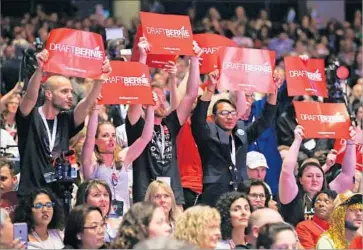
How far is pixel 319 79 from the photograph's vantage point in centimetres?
1155

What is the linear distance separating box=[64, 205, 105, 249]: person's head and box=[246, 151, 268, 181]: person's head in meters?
2.88

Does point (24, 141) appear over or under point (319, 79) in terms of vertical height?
under

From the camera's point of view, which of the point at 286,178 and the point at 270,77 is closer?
the point at 286,178

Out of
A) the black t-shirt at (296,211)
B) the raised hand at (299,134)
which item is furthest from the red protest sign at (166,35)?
the black t-shirt at (296,211)

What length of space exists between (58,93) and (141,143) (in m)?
0.75

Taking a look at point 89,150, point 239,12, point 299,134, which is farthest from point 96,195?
point 239,12

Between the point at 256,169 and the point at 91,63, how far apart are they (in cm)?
189

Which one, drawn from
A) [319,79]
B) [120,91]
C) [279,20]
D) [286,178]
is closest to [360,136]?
[319,79]

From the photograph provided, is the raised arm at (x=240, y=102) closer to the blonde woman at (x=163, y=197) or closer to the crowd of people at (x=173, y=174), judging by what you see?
the crowd of people at (x=173, y=174)

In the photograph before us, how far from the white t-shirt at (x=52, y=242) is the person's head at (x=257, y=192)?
5.11 feet

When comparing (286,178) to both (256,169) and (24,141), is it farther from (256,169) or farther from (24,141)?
(24,141)

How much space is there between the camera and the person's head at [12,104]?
11.9 meters

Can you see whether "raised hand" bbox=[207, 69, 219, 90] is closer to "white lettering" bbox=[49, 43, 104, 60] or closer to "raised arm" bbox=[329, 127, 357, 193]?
"white lettering" bbox=[49, 43, 104, 60]

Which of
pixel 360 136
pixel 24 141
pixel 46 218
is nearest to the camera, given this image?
pixel 46 218
